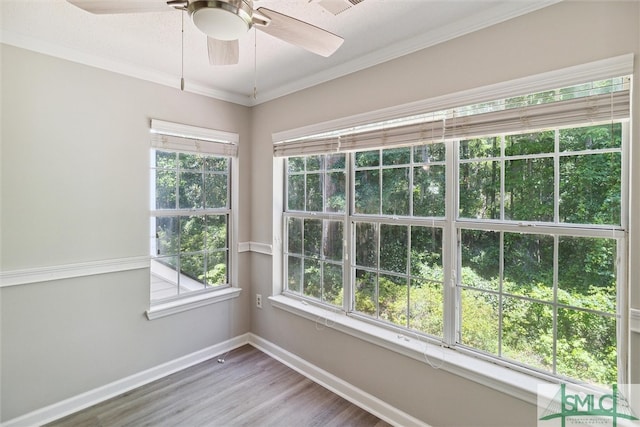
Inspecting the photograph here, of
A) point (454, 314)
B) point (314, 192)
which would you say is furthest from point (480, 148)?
point (314, 192)

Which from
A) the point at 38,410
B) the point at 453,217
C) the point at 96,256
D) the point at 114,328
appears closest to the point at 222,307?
the point at 114,328

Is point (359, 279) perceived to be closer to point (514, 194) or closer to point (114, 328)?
point (514, 194)

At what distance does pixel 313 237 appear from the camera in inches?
108

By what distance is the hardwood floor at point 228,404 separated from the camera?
2.06m

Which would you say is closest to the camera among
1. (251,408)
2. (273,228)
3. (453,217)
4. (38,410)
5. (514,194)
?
(514,194)

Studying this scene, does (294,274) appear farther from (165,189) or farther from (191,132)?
(191,132)

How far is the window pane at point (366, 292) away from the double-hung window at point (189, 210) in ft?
4.64

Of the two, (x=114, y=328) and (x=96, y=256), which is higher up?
(x=96, y=256)

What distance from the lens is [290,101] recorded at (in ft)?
9.06

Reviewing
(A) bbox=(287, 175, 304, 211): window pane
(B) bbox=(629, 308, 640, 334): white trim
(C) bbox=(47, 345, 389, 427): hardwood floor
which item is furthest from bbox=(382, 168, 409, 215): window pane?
(C) bbox=(47, 345, 389, 427): hardwood floor

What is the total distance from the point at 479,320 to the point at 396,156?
1164mm

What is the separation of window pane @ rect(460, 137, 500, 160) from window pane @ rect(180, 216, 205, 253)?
7.50ft

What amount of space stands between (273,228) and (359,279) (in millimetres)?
1006

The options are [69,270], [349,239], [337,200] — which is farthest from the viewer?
[337,200]
